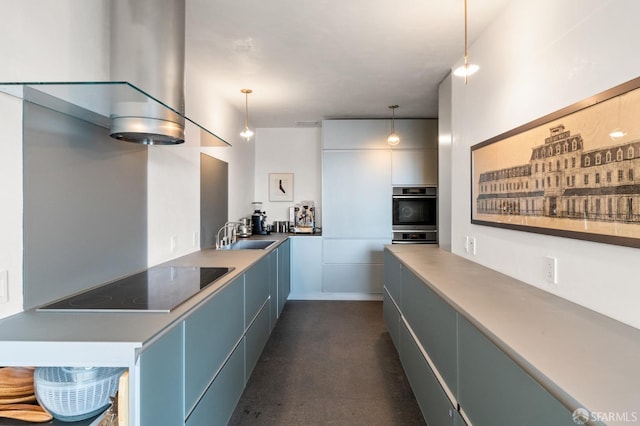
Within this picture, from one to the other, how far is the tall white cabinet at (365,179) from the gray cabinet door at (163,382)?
338 centimetres

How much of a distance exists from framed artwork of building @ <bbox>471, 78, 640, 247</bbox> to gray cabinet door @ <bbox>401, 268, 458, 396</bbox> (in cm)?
61

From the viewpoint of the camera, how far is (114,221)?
6.03 ft

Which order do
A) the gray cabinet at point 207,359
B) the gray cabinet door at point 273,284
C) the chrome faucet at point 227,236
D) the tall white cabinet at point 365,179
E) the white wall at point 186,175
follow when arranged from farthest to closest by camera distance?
the tall white cabinet at point 365,179 → the chrome faucet at point 227,236 → the gray cabinet door at point 273,284 → the white wall at point 186,175 → the gray cabinet at point 207,359

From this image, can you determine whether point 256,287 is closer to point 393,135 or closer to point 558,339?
point 558,339

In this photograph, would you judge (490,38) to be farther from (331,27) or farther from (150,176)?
(150,176)

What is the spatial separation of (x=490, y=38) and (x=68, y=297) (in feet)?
9.08

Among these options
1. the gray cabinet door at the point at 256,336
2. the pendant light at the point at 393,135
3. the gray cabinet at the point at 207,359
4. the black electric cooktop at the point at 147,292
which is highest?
the pendant light at the point at 393,135

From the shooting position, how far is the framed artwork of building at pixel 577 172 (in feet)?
3.77

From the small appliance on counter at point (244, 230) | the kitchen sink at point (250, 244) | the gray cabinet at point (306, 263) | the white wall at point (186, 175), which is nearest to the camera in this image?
the white wall at point (186, 175)

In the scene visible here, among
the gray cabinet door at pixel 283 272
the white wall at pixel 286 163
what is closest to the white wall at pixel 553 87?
the gray cabinet door at pixel 283 272

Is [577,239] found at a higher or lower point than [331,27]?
lower

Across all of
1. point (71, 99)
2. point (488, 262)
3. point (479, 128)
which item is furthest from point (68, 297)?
point (479, 128)

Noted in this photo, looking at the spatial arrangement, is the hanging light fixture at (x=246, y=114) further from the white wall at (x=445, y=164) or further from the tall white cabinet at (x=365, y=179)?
the white wall at (x=445, y=164)

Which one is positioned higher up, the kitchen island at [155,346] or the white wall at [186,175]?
the white wall at [186,175]
